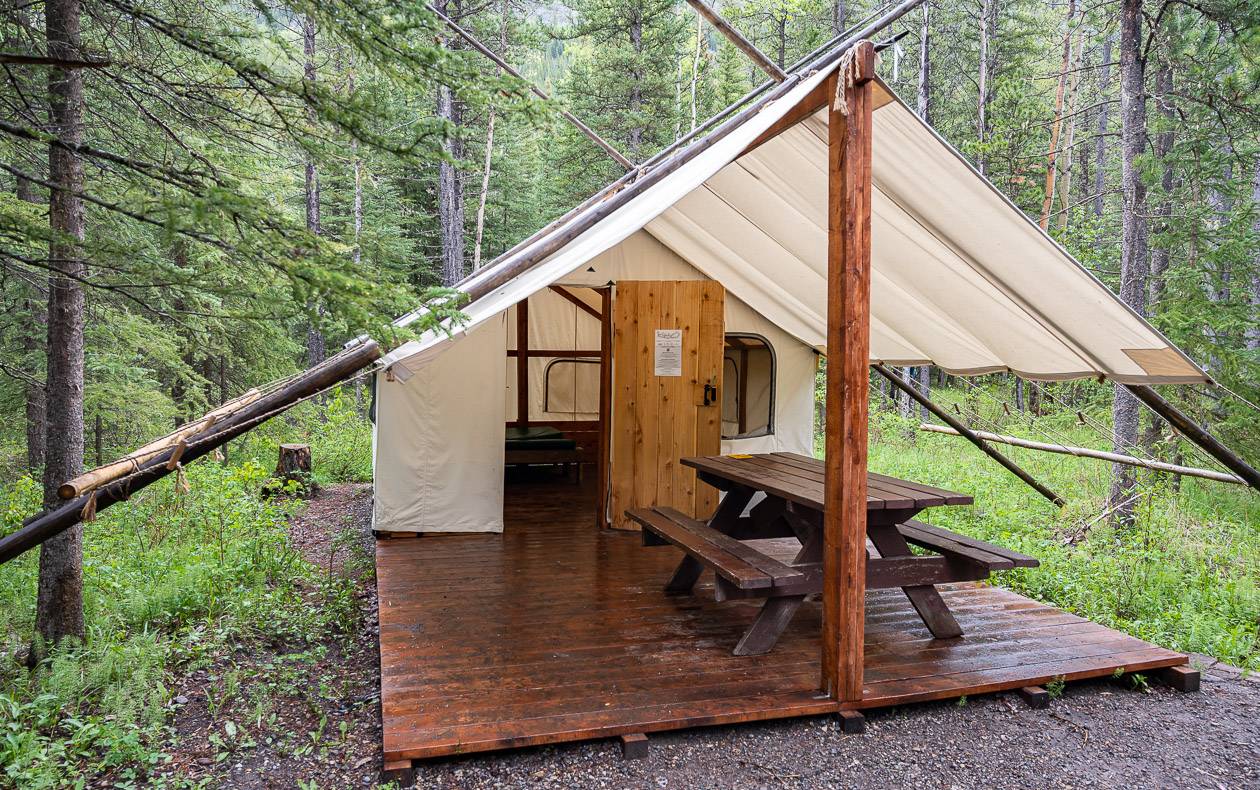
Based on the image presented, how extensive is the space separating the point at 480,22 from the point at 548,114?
14.4 metres

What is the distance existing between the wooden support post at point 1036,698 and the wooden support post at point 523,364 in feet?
22.4

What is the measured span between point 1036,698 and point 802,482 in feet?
4.83

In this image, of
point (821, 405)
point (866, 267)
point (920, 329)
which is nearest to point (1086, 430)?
point (821, 405)

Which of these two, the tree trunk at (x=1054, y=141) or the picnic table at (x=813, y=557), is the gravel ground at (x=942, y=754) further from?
the tree trunk at (x=1054, y=141)

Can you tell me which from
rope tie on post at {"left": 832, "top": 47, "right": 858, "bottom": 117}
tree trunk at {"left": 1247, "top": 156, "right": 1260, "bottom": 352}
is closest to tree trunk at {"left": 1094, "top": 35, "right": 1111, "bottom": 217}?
tree trunk at {"left": 1247, "top": 156, "right": 1260, "bottom": 352}

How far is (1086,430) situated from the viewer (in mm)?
13055

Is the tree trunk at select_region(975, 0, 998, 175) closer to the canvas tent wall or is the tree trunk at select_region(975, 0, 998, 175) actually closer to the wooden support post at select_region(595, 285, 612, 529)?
the wooden support post at select_region(595, 285, 612, 529)

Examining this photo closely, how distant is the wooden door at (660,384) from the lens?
6.11 metres

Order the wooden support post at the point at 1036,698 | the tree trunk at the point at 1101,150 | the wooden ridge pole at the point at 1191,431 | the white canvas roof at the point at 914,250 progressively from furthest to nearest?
the tree trunk at the point at 1101,150 → the wooden ridge pole at the point at 1191,431 → the white canvas roof at the point at 914,250 → the wooden support post at the point at 1036,698

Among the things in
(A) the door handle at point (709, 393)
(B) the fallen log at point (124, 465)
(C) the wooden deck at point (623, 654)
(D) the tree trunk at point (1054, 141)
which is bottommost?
(C) the wooden deck at point (623, 654)

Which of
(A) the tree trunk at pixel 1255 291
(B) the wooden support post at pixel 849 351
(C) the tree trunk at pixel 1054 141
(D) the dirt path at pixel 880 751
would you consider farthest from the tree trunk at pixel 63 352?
(C) the tree trunk at pixel 1054 141

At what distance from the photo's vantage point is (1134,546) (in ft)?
19.4

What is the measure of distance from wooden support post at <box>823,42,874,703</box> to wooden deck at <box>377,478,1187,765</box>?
50cm

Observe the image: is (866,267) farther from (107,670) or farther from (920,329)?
(107,670)
